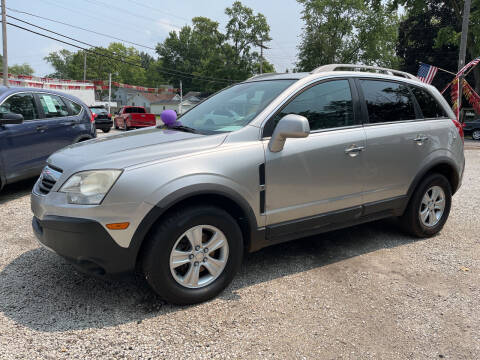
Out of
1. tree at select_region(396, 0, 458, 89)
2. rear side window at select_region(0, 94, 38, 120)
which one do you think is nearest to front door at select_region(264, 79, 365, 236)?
rear side window at select_region(0, 94, 38, 120)

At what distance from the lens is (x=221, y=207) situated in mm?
2863

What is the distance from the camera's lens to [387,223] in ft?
15.9

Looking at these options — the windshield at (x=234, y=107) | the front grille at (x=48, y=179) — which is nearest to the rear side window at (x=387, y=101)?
the windshield at (x=234, y=107)

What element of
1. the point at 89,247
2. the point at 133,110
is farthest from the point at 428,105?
the point at 133,110

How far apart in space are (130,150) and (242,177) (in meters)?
0.83

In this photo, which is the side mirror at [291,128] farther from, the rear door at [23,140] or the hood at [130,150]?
the rear door at [23,140]

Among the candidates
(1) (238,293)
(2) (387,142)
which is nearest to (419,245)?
(2) (387,142)

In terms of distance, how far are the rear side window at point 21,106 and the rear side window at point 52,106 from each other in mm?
185

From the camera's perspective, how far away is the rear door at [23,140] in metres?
5.31

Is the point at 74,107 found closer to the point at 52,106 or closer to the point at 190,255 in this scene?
the point at 52,106

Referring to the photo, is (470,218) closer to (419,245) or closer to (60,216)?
(419,245)

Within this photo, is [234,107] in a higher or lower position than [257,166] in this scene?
higher

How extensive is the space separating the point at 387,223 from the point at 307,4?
4704cm

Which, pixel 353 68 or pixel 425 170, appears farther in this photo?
pixel 425 170
